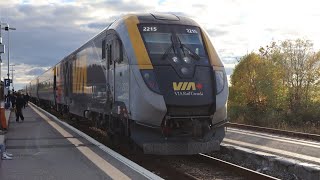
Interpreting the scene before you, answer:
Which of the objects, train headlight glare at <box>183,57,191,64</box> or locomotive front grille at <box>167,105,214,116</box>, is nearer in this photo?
locomotive front grille at <box>167,105,214,116</box>

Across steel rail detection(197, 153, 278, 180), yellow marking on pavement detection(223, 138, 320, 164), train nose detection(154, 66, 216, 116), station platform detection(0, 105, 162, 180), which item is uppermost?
train nose detection(154, 66, 216, 116)

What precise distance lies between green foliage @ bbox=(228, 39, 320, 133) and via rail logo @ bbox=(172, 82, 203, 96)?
2080 cm

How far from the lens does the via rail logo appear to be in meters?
10.0

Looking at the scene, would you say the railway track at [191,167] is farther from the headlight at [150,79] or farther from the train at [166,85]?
the headlight at [150,79]

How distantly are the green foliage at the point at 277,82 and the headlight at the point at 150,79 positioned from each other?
2122cm

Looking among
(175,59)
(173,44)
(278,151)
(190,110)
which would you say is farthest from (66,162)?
(278,151)

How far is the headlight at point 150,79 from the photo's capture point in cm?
991

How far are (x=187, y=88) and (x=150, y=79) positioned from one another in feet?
2.75

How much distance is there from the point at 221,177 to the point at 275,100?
25476mm

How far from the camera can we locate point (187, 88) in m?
10.1

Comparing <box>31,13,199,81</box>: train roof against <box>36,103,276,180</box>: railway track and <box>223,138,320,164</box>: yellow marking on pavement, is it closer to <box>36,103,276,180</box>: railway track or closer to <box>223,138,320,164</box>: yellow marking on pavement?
<box>36,103,276,180</box>: railway track

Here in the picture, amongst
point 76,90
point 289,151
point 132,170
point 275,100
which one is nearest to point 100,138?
point 76,90

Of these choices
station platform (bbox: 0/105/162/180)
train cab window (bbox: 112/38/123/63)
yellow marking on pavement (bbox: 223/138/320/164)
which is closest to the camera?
station platform (bbox: 0/105/162/180)

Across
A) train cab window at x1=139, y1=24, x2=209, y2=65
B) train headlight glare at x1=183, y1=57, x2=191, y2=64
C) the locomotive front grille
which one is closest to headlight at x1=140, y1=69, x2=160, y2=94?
train cab window at x1=139, y1=24, x2=209, y2=65
